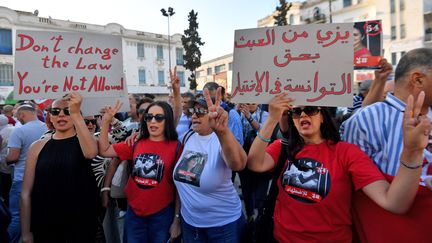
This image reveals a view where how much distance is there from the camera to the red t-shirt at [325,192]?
1.80 metres

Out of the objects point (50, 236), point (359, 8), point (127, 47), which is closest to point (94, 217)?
point (50, 236)

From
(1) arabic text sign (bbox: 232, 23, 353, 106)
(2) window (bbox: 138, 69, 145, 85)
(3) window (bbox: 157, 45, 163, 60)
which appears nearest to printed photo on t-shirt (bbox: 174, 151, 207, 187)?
(1) arabic text sign (bbox: 232, 23, 353, 106)

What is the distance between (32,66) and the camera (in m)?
2.50

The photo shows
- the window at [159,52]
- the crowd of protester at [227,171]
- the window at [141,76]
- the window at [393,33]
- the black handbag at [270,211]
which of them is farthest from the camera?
the window at [159,52]

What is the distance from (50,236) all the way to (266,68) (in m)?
2.10

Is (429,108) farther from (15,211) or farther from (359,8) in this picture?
(359,8)

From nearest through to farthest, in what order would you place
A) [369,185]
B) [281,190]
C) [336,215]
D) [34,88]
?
[369,185]
[336,215]
[281,190]
[34,88]

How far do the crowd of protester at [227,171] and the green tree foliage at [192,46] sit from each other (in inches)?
1045

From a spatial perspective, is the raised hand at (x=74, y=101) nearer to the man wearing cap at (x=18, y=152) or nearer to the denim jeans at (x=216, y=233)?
the denim jeans at (x=216, y=233)

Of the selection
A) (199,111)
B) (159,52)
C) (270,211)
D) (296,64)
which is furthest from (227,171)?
(159,52)

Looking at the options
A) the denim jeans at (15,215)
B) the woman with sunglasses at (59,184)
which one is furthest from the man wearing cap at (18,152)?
the woman with sunglasses at (59,184)

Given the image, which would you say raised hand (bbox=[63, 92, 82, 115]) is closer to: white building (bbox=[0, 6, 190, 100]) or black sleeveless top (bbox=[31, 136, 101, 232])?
black sleeveless top (bbox=[31, 136, 101, 232])

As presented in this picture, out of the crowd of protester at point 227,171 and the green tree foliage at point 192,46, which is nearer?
the crowd of protester at point 227,171

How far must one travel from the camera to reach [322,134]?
202 centimetres
